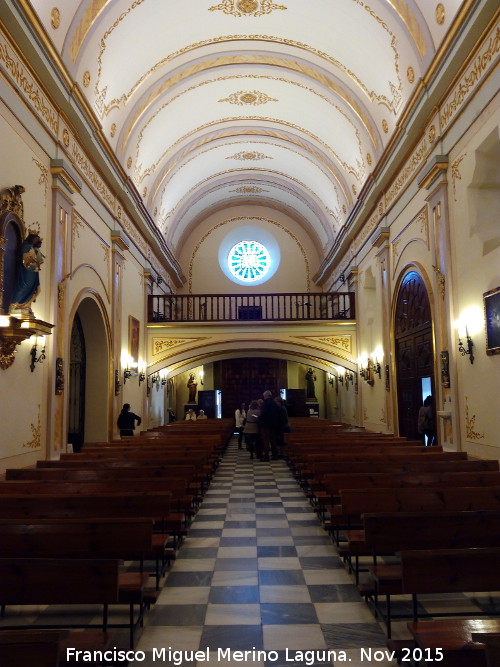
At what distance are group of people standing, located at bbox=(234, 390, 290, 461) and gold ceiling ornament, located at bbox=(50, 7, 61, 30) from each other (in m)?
8.01

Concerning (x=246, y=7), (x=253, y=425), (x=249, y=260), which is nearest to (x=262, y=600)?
(x=253, y=425)

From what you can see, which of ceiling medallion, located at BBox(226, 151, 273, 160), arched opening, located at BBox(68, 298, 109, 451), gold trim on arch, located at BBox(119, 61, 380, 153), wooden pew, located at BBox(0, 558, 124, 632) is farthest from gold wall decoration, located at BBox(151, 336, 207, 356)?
wooden pew, located at BBox(0, 558, 124, 632)

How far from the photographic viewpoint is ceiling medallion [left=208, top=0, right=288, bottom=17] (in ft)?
36.2

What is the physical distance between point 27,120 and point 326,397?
18.9 m

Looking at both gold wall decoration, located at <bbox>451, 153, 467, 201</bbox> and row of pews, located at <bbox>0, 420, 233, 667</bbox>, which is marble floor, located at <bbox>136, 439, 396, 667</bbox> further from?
gold wall decoration, located at <bbox>451, 153, 467, 201</bbox>

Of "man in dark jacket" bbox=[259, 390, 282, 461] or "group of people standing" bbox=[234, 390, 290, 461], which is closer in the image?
"man in dark jacket" bbox=[259, 390, 282, 461]

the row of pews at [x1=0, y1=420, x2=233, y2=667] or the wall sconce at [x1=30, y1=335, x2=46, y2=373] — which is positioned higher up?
the wall sconce at [x1=30, y1=335, x2=46, y2=373]

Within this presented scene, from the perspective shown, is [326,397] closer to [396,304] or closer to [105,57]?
[396,304]

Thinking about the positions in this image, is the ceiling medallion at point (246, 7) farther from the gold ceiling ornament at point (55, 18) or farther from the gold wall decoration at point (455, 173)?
the gold wall decoration at point (455, 173)

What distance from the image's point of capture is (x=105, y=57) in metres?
10.6

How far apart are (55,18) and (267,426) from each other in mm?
9130

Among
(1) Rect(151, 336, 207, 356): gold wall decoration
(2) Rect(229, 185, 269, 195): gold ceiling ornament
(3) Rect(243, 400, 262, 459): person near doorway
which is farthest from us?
(2) Rect(229, 185, 269, 195): gold ceiling ornament

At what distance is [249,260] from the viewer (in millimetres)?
24516

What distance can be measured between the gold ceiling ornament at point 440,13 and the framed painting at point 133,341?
9.70 metres
